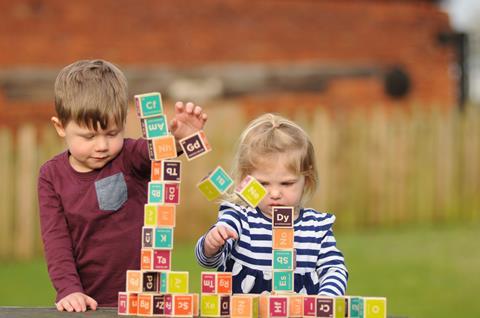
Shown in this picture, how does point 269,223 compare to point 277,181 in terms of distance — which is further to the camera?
point 269,223

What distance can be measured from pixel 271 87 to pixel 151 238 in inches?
538

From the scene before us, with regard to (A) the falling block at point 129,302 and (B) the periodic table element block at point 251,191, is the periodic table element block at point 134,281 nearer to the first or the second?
(A) the falling block at point 129,302

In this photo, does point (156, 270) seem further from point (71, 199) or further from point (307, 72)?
point (307, 72)

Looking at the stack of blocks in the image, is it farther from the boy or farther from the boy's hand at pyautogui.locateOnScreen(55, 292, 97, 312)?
the boy

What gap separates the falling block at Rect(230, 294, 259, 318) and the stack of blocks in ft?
0.46

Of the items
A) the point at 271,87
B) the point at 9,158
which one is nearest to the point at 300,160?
the point at 9,158

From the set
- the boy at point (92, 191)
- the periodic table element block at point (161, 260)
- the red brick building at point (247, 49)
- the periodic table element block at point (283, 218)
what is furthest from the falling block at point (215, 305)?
the red brick building at point (247, 49)

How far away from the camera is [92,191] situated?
430 centimetres

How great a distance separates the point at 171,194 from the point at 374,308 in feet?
2.71

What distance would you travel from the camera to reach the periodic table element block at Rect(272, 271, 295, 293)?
3654 millimetres

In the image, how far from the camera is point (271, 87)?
1716cm

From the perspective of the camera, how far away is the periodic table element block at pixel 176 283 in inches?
141

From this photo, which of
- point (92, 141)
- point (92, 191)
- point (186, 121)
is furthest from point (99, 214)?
point (186, 121)

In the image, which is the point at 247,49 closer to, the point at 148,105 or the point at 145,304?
the point at 148,105
